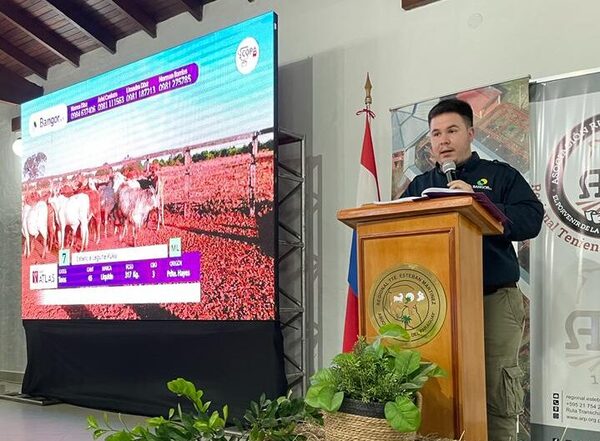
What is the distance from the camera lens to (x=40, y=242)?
5.69 metres

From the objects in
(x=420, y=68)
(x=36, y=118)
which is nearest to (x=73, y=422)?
(x=36, y=118)

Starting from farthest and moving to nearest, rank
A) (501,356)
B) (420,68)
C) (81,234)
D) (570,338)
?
(81,234)
(420,68)
(570,338)
(501,356)

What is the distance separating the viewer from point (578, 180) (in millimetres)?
3115

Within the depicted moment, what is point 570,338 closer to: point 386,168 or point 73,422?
point 386,168

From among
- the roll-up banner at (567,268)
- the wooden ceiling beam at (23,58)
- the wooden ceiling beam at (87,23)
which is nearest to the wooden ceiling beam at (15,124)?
the wooden ceiling beam at (23,58)

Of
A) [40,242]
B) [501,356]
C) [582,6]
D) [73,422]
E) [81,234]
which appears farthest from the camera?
[40,242]

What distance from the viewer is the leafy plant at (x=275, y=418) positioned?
1.53m

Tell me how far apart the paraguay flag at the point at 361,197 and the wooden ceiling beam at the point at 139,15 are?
2.41m

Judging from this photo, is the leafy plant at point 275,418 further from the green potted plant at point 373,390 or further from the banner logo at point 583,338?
the banner logo at point 583,338

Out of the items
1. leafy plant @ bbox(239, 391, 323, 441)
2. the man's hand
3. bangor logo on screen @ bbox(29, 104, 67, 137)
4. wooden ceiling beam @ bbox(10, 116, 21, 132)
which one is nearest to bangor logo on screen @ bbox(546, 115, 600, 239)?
the man's hand

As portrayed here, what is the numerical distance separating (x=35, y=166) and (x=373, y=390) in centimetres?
495

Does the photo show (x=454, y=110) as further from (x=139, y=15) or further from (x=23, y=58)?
(x=23, y=58)

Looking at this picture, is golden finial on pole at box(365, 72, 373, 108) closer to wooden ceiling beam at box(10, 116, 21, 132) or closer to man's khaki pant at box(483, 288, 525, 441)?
man's khaki pant at box(483, 288, 525, 441)

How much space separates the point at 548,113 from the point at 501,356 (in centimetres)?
150
